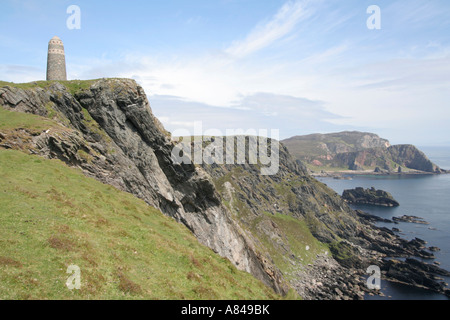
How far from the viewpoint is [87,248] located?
1945 cm

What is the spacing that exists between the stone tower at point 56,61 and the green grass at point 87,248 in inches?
1096

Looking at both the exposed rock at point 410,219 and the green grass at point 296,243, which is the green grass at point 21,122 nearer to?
the green grass at point 296,243

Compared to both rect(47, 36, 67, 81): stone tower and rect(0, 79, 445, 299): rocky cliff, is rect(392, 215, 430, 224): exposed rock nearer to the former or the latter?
rect(0, 79, 445, 299): rocky cliff

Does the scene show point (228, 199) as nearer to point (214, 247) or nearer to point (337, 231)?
point (337, 231)

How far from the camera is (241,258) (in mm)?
57562

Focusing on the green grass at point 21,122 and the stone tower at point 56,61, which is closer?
the green grass at point 21,122

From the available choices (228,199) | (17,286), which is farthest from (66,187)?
(228,199)

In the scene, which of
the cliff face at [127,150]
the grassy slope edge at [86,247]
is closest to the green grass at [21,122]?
the grassy slope edge at [86,247]

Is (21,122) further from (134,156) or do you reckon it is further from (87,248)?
(87,248)

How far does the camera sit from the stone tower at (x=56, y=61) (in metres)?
51.6

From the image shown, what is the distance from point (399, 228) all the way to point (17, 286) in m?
193

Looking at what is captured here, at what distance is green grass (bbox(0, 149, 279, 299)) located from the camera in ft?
51.9

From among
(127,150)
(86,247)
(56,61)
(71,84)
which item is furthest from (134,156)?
(86,247)

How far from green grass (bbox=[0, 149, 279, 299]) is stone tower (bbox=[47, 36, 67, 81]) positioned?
27.8 metres
